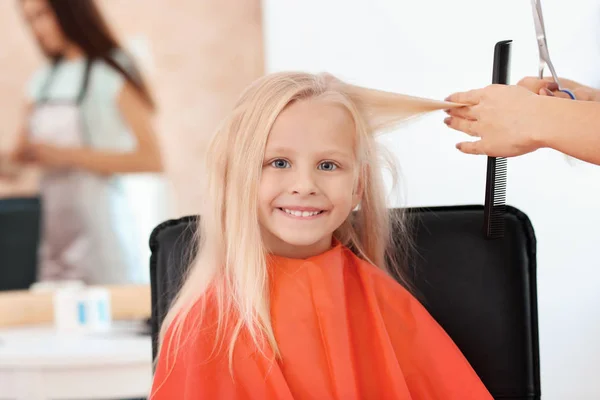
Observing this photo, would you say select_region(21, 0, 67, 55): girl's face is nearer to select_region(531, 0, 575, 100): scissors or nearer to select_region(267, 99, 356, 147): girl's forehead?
select_region(267, 99, 356, 147): girl's forehead

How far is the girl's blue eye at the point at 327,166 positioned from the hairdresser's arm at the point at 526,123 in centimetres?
23

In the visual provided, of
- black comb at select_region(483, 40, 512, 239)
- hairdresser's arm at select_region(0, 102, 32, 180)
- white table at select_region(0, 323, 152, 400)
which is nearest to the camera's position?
black comb at select_region(483, 40, 512, 239)

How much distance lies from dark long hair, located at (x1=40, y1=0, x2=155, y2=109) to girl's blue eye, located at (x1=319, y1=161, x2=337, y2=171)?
5.74 feet

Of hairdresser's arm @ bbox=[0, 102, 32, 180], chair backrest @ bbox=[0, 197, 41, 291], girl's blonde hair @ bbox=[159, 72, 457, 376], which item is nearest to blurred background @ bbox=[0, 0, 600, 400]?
girl's blonde hair @ bbox=[159, 72, 457, 376]

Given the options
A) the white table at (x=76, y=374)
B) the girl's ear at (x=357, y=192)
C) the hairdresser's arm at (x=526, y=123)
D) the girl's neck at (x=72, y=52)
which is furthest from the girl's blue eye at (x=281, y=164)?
the girl's neck at (x=72, y=52)

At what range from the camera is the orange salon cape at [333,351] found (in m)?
1.22

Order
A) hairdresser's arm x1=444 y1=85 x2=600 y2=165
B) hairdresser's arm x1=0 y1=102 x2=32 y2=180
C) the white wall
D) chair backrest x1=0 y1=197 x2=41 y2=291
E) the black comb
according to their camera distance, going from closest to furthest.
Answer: hairdresser's arm x1=444 y1=85 x2=600 y2=165, the black comb, the white wall, chair backrest x1=0 y1=197 x2=41 y2=291, hairdresser's arm x1=0 y1=102 x2=32 y2=180

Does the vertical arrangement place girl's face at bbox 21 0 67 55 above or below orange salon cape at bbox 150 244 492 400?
above

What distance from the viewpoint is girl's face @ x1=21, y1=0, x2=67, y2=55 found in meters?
2.92

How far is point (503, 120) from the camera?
125 cm

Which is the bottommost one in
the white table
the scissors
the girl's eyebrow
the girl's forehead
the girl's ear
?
the white table

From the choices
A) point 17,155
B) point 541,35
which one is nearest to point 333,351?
point 541,35

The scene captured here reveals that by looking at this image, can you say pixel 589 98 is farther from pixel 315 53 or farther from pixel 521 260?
pixel 315 53

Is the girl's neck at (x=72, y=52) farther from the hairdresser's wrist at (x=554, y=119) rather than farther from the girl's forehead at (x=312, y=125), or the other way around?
the hairdresser's wrist at (x=554, y=119)
